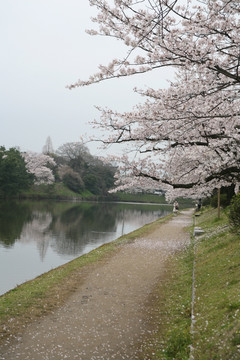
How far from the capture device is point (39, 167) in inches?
2975

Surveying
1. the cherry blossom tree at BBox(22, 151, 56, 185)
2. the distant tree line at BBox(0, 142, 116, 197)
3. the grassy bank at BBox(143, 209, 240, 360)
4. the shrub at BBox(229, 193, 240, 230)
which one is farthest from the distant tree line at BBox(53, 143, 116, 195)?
the grassy bank at BBox(143, 209, 240, 360)

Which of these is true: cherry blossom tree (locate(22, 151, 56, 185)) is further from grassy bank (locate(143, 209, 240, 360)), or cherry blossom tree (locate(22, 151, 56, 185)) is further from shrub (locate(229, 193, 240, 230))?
grassy bank (locate(143, 209, 240, 360))

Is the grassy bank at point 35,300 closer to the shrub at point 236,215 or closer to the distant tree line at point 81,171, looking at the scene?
the shrub at point 236,215

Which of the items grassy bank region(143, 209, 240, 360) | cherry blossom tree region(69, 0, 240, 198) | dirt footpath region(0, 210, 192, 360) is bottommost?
dirt footpath region(0, 210, 192, 360)

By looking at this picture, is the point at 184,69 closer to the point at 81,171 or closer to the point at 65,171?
the point at 65,171

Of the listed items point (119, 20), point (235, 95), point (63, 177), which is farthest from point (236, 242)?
point (63, 177)

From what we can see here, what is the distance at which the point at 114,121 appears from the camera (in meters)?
7.25

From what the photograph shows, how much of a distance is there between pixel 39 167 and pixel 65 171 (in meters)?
7.09

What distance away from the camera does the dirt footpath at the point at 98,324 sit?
458cm

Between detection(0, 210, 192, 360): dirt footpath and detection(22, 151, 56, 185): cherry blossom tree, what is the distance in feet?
215

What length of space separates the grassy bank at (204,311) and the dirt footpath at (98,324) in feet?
1.20

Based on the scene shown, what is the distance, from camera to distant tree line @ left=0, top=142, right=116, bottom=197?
174ft

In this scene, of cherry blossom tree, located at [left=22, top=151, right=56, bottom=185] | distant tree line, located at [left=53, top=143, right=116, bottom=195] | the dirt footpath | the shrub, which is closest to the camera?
the dirt footpath

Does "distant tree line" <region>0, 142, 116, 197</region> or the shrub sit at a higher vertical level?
"distant tree line" <region>0, 142, 116, 197</region>
